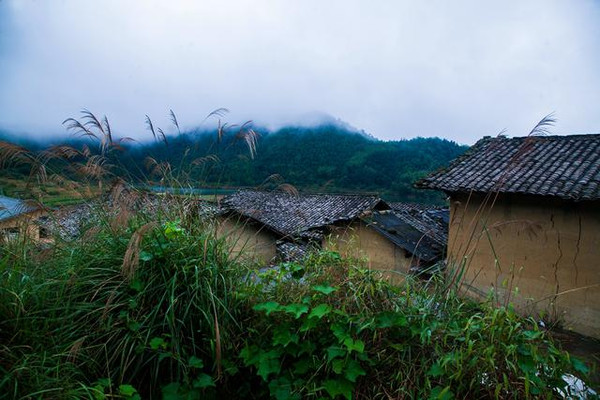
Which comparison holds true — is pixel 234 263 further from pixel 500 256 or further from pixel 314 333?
pixel 500 256

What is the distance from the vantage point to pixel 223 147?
10.1ft

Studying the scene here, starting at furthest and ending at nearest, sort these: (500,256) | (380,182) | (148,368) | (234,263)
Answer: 1. (380,182)
2. (500,256)
3. (234,263)
4. (148,368)

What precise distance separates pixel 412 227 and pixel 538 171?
783 centimetres

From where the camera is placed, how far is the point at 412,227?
17.7 m

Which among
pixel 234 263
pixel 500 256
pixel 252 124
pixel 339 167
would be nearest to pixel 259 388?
pixel 234 263

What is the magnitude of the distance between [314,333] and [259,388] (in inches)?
17.4

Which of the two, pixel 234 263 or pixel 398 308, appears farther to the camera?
pixel 234 263

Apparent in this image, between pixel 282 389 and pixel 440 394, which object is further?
pixel 282 389

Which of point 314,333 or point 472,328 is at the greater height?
point 472,328

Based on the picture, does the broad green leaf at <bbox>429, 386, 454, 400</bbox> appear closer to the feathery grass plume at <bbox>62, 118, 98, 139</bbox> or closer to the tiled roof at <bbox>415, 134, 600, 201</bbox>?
the feathery grass plume at <bbox>62, 118, 98, 139</bbox>

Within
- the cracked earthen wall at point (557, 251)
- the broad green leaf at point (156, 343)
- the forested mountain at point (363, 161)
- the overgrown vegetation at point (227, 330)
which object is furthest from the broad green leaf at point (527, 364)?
the forested mountain at point (363, 161)

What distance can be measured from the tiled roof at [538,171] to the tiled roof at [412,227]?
2.95 meters

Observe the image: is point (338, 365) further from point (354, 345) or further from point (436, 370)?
point (436, 370)

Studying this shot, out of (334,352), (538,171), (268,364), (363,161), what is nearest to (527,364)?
(334,352)
